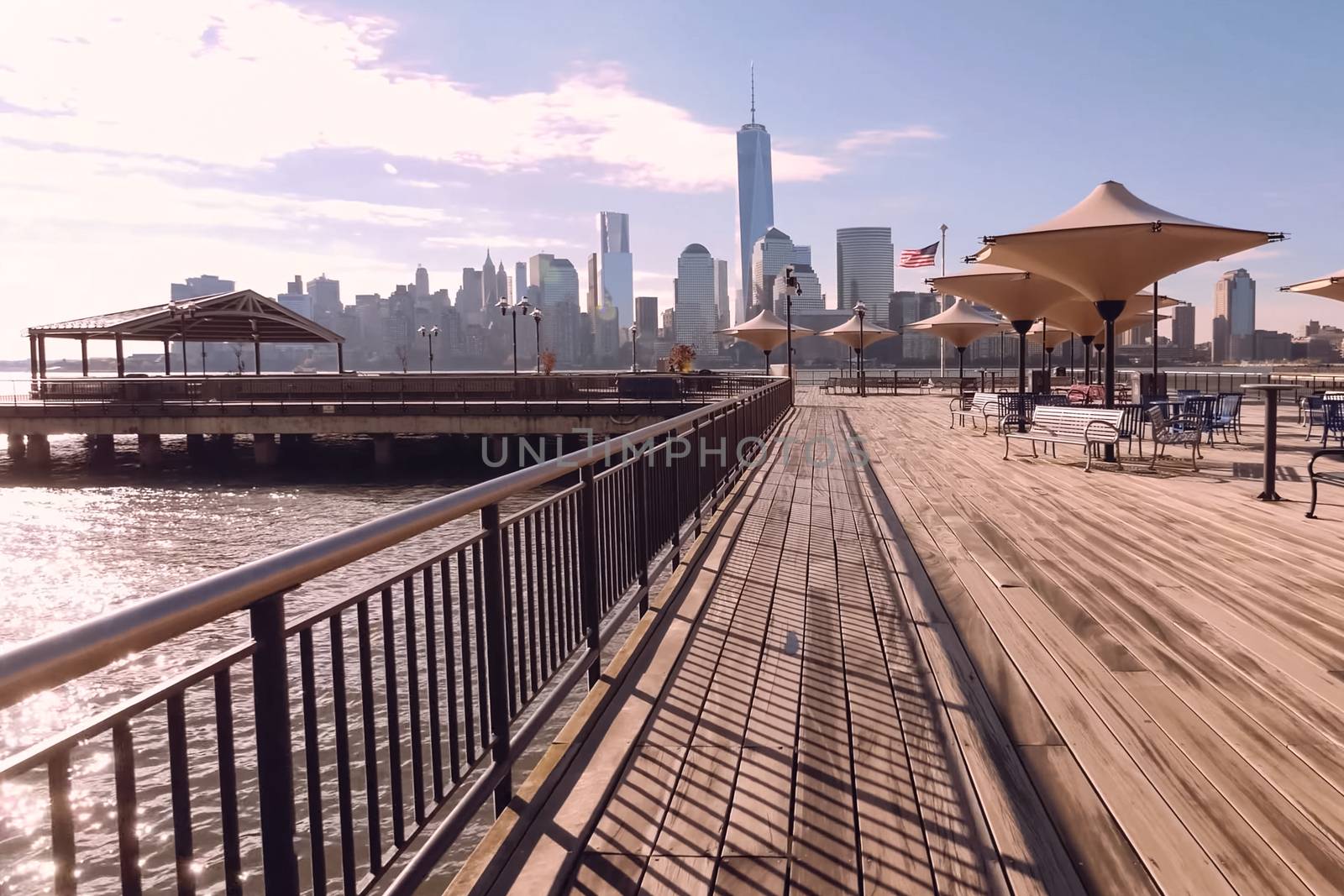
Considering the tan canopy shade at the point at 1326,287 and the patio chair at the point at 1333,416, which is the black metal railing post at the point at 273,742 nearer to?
the patio chair at the point at 1333,416

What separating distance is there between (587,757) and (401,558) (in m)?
12.0

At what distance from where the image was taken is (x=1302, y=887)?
2439 millimetres

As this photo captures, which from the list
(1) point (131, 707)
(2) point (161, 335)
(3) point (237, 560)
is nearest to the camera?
(1) point (131, 707)

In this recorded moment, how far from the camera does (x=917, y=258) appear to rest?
40125 millimetres

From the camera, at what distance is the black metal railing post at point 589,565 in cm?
398

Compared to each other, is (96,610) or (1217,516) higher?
(1217,516)

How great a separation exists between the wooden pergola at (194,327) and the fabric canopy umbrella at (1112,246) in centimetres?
3619

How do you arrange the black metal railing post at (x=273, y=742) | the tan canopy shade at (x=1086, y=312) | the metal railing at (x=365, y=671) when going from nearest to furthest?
the metal railing at (x=365, y=671) → the black metal railing post at (x=273, y=742) → the tan canopy shade at (x=1086, y=312)

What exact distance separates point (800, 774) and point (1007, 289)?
17462 mm

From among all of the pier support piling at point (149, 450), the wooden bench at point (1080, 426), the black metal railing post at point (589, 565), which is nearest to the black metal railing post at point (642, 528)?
the black metal railing post at point (589, 565)

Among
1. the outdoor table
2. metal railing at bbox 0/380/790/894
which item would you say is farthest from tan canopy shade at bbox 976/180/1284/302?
metal railing at bbox 0/380/790/894

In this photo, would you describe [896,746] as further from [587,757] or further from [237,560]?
[237,560]

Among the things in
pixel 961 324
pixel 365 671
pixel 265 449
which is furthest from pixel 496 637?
pixel 265 449

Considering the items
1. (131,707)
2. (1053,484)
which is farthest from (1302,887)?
(1053,484)
